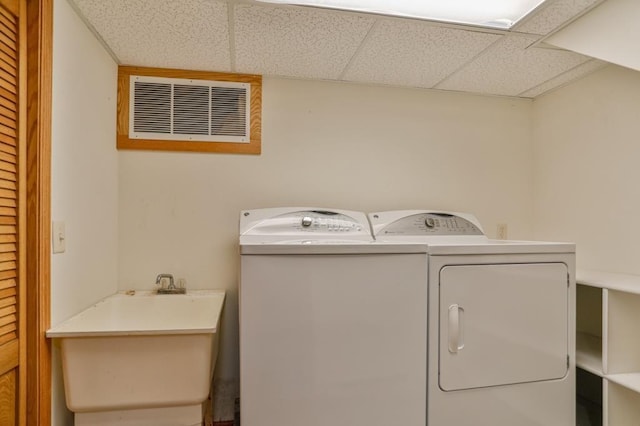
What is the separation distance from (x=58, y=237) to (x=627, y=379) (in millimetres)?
2389

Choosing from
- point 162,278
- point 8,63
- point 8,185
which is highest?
point 8,63

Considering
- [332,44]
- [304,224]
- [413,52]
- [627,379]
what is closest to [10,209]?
[304,224]

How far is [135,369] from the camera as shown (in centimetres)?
134

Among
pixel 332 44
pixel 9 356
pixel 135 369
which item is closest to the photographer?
pixel 9 356

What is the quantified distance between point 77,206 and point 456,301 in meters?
1.65

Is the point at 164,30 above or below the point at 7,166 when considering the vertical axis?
above

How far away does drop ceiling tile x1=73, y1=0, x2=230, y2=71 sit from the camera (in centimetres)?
143

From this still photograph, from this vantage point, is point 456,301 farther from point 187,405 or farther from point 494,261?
point 187,405

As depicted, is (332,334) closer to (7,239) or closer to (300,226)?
(300,226)

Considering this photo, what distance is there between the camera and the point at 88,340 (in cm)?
130

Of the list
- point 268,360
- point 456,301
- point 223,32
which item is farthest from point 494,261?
point 223,32

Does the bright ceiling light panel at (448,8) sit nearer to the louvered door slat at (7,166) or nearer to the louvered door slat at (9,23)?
the louvered door slat at (9,23)

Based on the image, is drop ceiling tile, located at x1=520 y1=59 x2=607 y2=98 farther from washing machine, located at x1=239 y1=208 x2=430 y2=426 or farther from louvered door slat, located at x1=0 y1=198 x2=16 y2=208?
louvered door slat, located at x1=0 y1=198 x2=16 y2=208

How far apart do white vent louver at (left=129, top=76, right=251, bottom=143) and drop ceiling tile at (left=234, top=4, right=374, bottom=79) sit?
19cm
